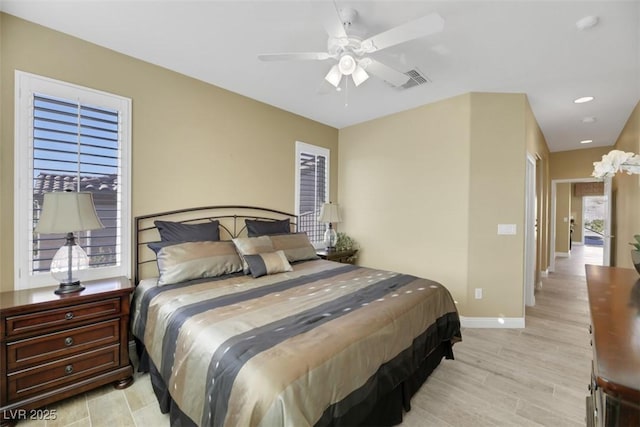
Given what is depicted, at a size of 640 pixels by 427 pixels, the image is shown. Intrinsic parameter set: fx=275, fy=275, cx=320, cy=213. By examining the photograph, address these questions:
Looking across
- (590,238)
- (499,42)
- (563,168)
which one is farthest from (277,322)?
(590,238)

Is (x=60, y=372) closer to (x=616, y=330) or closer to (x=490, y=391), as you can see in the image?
(x=616, y=330)

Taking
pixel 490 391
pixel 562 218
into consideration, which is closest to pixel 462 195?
pixel 490 391

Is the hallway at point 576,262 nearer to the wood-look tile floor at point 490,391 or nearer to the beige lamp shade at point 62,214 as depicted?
the wood-look tile floor at point 490,391

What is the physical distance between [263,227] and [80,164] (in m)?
1.81

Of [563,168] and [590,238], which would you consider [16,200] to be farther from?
[590,238]

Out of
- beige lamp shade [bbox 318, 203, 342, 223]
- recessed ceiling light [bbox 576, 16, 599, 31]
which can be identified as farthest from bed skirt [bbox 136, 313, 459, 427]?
recessed ceiling light [bbox 576, 16, 599, 31]

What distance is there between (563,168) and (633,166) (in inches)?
241

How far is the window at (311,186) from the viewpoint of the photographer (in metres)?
4.24

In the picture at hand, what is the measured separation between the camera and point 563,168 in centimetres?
634

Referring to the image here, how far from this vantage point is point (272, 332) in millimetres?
1466

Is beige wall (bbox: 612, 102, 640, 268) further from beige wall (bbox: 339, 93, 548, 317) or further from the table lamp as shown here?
the table lamp

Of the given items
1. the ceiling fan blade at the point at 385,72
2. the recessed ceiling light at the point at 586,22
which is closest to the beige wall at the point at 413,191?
the recessed ceiling light at the point at 586,22

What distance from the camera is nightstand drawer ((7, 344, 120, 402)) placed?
1.75 metres

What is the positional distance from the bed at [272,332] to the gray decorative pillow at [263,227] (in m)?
0.37
